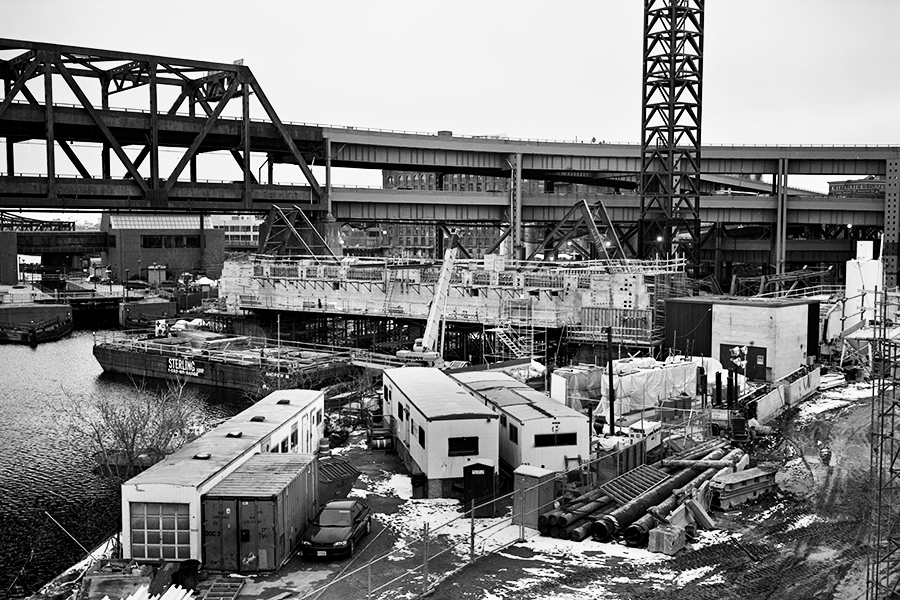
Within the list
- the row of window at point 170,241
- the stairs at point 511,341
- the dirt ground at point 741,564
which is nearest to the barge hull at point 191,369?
the stairs at point 511,341

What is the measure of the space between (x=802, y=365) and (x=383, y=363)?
2230 cm

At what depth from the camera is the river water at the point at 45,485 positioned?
24453 mm

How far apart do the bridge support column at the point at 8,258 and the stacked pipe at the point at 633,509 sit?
101m

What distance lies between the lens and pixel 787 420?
34969mm

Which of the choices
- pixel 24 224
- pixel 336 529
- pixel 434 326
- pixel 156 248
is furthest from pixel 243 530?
pixel 24 224

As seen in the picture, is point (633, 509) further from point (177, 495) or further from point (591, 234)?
point (591, 234)

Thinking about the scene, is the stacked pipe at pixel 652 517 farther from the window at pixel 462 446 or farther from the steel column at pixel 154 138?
the steel column at pixel 154 138

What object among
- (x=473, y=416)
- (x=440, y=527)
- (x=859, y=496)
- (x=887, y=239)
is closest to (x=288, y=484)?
(x=440, y=527)

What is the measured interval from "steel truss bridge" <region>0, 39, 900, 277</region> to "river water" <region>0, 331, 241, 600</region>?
15328 millimetres

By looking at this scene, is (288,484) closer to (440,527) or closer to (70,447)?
(440,527)

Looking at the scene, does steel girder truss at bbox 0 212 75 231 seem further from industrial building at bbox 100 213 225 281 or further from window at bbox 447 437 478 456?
window at bbox 447 437 478 456

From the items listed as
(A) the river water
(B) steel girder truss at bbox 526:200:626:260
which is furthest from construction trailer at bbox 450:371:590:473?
(B) steel girder truss at bbox 526:200:626:260

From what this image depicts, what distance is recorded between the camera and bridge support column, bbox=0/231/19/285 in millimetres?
107875

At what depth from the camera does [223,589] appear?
18219 mm
